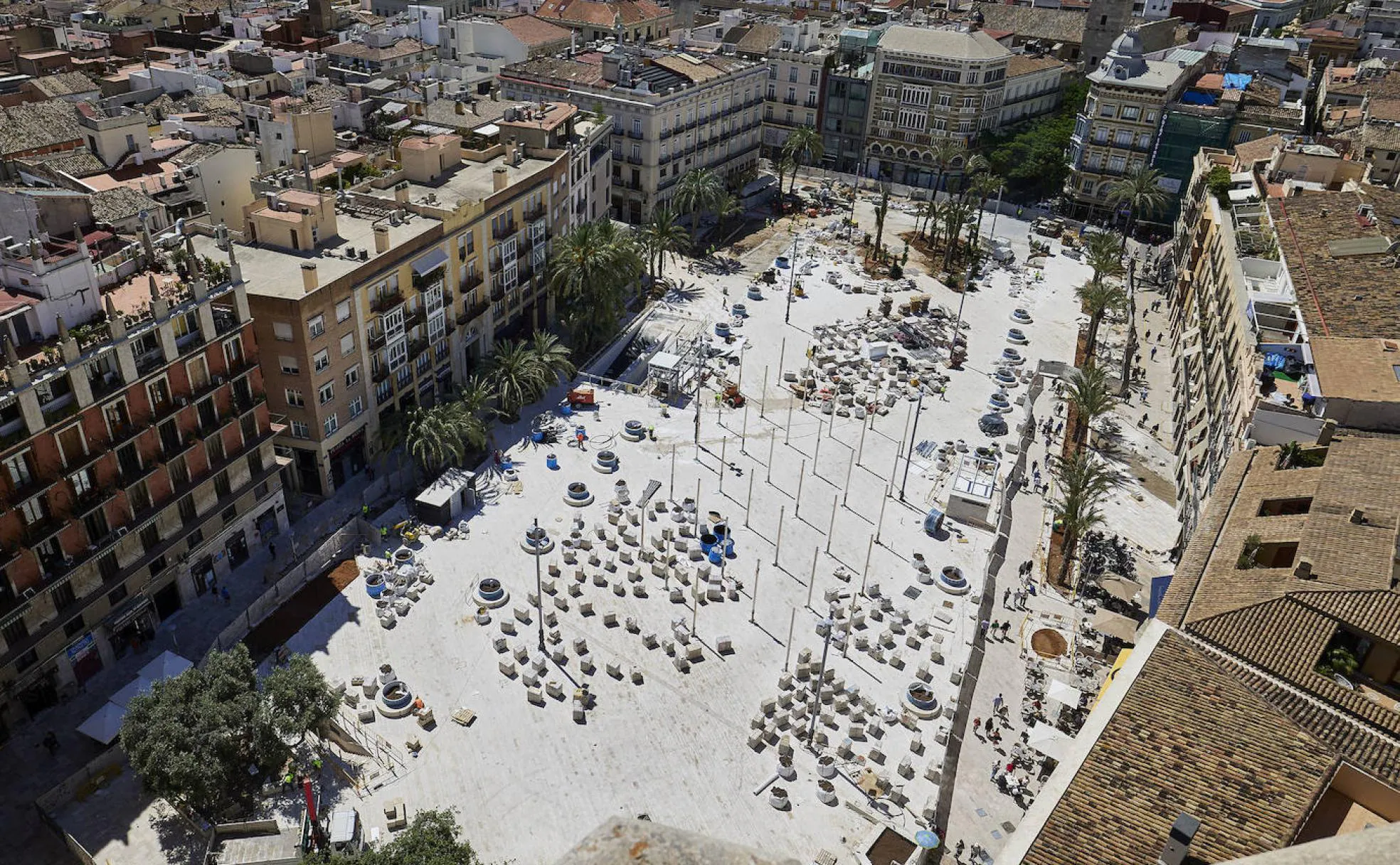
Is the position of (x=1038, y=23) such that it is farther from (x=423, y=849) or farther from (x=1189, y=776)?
(x=423, y=849)

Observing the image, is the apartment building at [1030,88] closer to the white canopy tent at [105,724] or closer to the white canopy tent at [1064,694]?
the white canopy tent at [1064,694]

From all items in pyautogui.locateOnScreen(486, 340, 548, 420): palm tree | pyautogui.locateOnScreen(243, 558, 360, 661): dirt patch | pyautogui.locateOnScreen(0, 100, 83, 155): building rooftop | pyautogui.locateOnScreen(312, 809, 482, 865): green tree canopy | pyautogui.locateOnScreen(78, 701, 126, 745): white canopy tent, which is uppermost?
pyautogui.locateOnScreen(0, 100, 83, 155): building rooftop

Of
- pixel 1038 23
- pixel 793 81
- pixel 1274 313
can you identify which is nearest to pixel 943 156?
pixel 793 81

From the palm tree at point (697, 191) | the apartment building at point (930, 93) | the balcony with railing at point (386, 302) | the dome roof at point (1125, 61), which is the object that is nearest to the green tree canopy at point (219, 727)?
the balcony with railing at point (386, 302)

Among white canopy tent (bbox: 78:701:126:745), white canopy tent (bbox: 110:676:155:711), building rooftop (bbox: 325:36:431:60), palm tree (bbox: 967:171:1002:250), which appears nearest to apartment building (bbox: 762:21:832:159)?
palm tree (bbox: 967:171:1002:250)

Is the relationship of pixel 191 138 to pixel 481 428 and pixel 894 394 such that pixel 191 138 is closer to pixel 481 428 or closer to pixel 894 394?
pixel 481 428

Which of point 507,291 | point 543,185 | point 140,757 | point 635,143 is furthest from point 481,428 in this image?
point 635,143

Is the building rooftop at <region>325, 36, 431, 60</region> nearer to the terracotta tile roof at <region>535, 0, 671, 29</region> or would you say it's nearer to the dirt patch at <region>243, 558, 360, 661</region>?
the terracotta tile roof at <region>535, 0, 671, 29</region>
